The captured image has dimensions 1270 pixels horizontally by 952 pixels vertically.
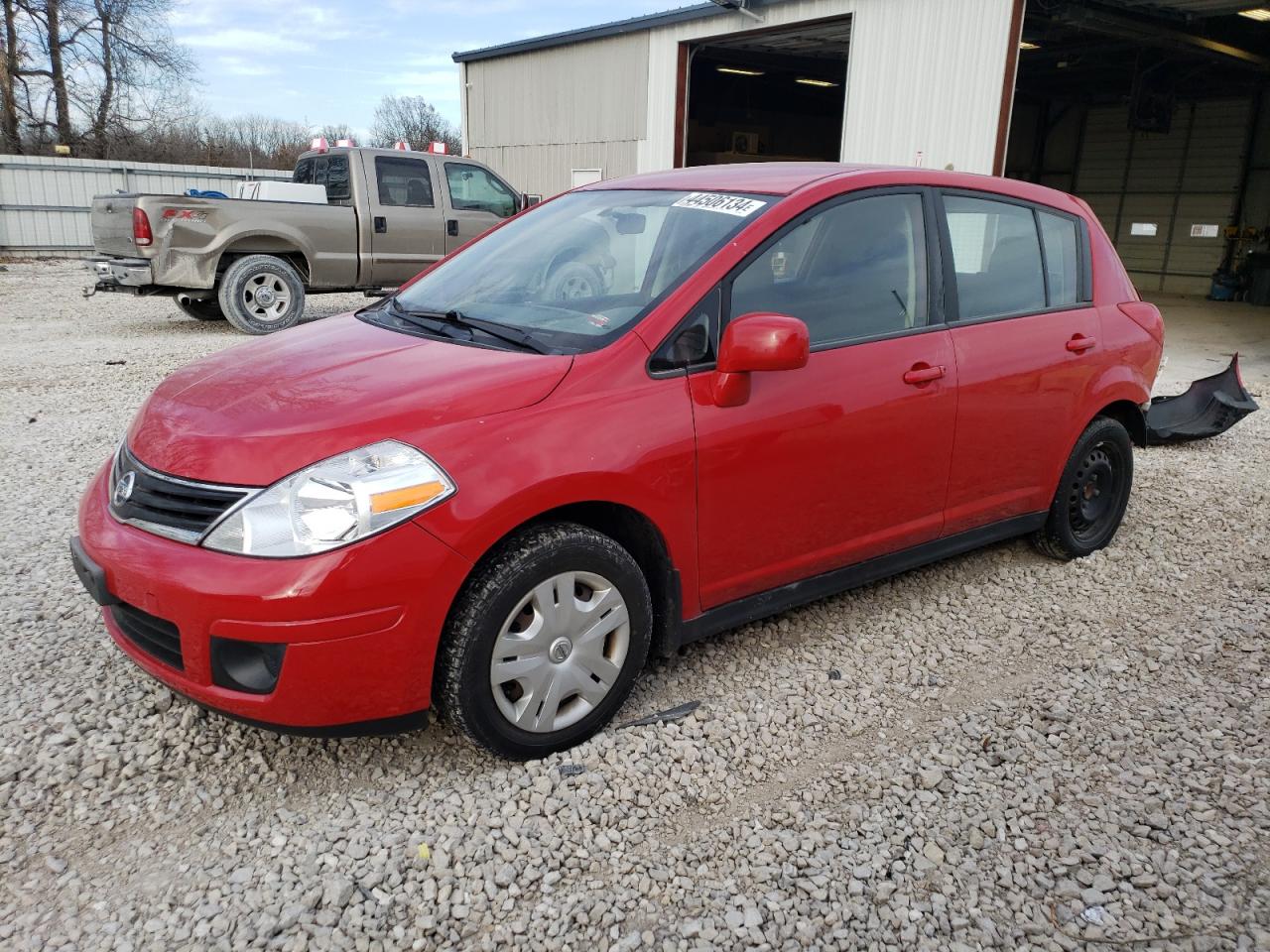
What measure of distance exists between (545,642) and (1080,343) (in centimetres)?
278

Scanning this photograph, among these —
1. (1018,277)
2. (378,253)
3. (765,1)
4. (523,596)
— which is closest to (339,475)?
(523,596)

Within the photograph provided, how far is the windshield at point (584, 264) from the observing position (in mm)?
3068

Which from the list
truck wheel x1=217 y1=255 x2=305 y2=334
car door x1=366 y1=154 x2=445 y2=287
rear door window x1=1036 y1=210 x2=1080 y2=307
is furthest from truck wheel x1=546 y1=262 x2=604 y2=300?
car door x1=366 y1=154 x2=445 y2=287

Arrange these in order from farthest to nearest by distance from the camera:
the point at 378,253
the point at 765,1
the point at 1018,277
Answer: the point at 765,1, the point at 378,253, the point at 1018,277

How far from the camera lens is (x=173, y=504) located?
2533 mm

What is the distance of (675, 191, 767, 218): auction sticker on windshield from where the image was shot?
10.6 feet

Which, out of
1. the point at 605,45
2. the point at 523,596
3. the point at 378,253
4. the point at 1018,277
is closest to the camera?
the point at 523,596

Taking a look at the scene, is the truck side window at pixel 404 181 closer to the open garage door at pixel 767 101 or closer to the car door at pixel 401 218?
the car door at pixel 401 218

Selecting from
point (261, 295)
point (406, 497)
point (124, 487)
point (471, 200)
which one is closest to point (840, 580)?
point (406, 497)

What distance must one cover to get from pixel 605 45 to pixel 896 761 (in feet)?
51.2

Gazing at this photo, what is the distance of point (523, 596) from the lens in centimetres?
263

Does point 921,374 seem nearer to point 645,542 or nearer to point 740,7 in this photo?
point 645,542

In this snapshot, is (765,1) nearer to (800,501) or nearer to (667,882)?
(800,501)

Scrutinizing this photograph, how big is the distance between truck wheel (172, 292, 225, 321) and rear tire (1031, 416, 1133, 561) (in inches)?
396
